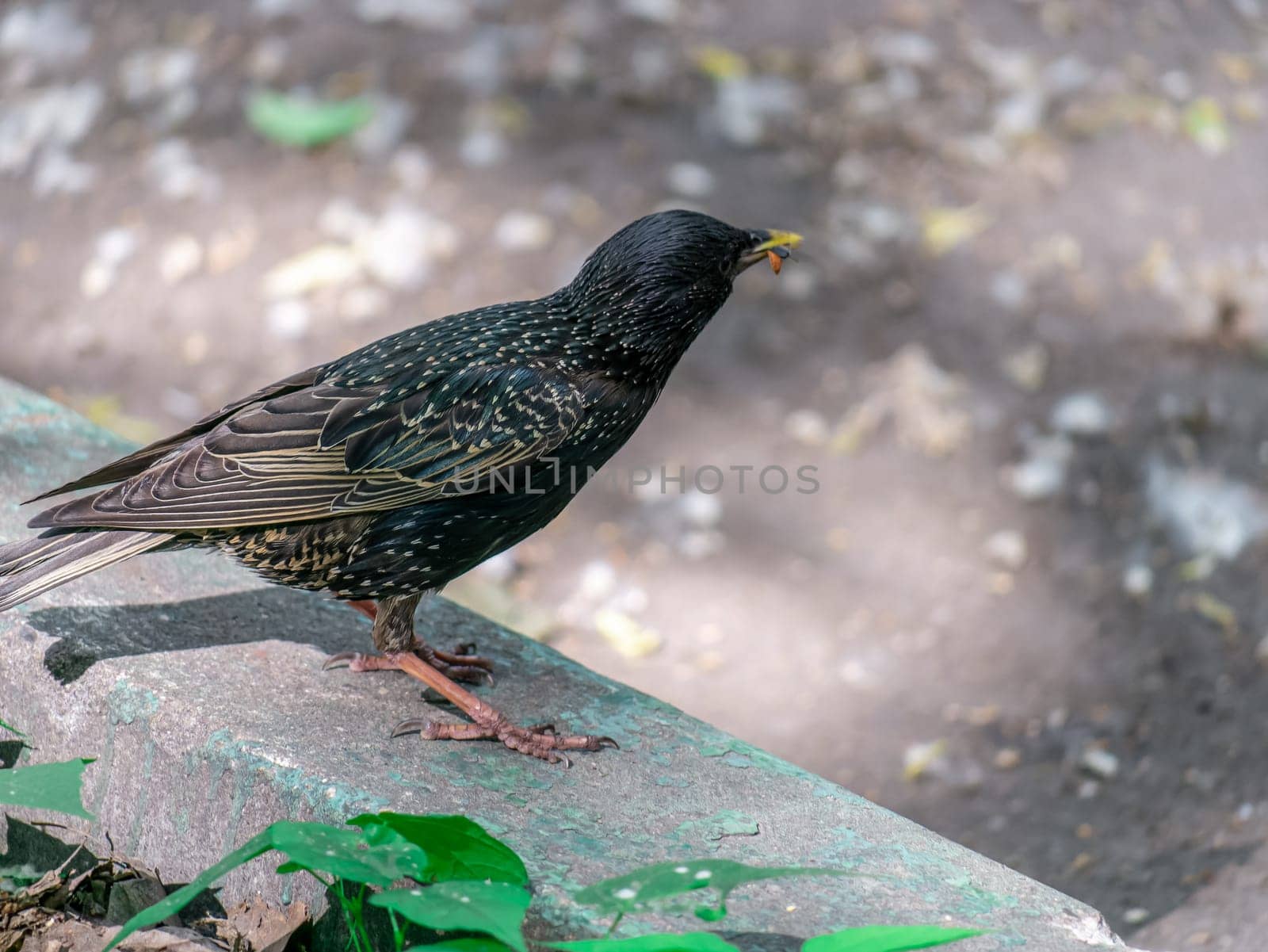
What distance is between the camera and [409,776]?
8.04 ft

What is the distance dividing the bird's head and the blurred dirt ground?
154 cm

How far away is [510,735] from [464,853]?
0.75 meters

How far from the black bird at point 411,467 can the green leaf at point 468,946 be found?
737 millimetres

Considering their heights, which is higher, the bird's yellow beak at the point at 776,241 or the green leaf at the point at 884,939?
the bird's yellow beak at the point at 776,241

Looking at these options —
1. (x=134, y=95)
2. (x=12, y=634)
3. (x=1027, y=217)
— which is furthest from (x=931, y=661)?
(x=134, y=95)

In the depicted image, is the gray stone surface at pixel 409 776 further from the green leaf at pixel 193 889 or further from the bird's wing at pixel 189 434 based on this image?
the green leaf at pixel 193 889

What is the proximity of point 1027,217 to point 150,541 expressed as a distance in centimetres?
404

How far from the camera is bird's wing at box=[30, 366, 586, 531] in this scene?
8.91 feet

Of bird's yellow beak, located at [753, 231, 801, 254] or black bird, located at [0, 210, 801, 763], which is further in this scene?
bird's yellow beak, located at [753, 231, 801, 254]

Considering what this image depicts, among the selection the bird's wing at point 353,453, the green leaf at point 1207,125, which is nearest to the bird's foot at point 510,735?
the bird's wing at point 353,453

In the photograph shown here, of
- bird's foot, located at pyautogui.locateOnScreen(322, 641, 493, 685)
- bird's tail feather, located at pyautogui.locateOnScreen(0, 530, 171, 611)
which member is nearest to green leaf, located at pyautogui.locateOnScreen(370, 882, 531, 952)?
bird's foot, located at pyautogui.locateOnScreen(322, 641, 493, 685)

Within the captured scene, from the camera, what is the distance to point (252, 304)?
209 inches

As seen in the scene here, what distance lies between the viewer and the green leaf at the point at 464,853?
1.87m

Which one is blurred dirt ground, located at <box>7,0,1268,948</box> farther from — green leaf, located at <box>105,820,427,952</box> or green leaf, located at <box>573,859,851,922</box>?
green leaf, located at <box>105,820,427,952</box>
